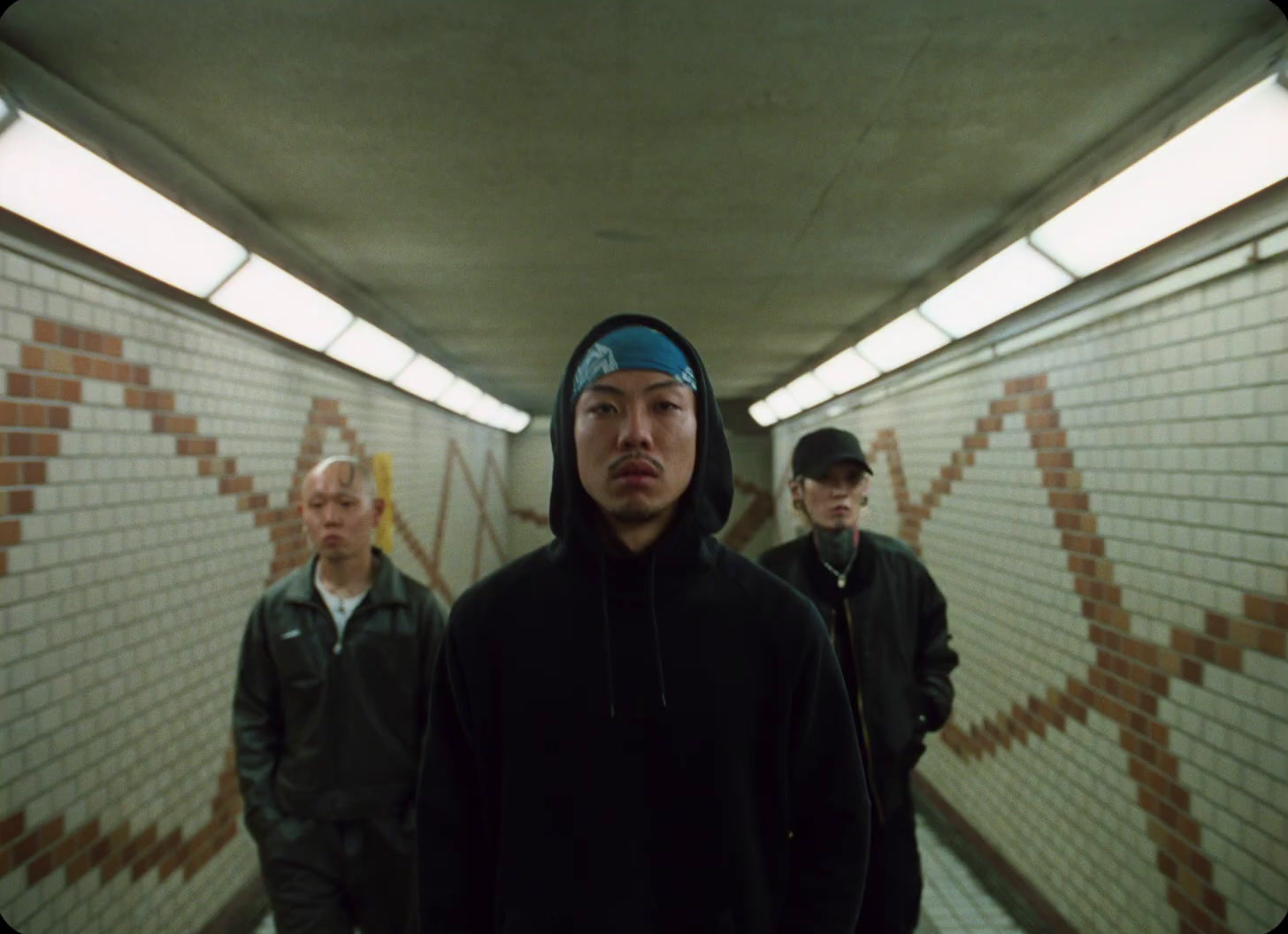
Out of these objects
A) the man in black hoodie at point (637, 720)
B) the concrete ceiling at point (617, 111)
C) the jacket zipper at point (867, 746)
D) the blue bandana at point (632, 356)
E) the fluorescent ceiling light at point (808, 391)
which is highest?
the fluorescent ceiling light at point (808, 391)

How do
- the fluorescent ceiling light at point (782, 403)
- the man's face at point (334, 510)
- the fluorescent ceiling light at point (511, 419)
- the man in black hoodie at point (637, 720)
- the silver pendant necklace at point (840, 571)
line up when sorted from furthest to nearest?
the fluorescent ceiling light at point (511, 419), the fluorescent ceiling light at point (782, 403), the silver pendant necklace at point (840, 571), the man's face at point (334, 510), the man in black hoodie at point (637, 720)

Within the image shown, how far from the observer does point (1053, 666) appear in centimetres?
369

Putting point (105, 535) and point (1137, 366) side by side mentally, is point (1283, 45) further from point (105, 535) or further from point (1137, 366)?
point (105, 535)

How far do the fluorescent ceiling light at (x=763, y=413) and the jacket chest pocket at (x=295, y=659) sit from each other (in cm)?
961

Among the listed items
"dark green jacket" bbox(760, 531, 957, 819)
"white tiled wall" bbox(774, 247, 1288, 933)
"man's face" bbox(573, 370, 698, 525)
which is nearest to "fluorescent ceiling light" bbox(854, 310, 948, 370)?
"white tiled wall" bbox(774, 247, 1288, 933)

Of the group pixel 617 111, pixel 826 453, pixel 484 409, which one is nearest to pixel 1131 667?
pixel 826 453

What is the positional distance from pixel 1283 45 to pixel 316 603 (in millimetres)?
3164

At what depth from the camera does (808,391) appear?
9.23 m

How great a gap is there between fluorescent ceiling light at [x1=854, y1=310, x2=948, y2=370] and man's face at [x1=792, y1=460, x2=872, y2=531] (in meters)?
2.47

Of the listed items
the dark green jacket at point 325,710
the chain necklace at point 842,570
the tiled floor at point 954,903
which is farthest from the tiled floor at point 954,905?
the chain necklace at point 842,570

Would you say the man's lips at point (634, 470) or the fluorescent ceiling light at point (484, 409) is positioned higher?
the fluorescent ceiling light at point (484, 409)

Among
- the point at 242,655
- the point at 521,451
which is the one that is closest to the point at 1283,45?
the point at 242,655

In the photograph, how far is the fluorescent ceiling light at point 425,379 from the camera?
273 inches

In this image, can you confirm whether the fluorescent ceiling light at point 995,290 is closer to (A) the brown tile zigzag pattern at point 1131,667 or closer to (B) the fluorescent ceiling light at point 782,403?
(A) the brown tile zigzag pattern at point 1131,667
